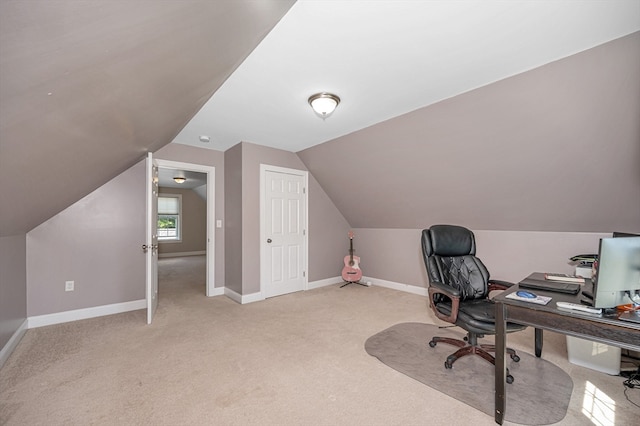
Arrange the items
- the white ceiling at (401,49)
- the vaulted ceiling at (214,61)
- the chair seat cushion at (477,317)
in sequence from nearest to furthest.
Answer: the vaulted ceiling at (214,61) → the white ceiling at (401,49) → the chair seat cushion at (477,317)

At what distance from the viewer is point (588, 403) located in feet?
6.26

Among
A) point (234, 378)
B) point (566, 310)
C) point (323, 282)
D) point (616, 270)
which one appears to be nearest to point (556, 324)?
point (566, 310)

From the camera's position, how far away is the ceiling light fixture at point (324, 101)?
2730 mm

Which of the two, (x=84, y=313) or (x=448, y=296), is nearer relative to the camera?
(x=448, y=296)

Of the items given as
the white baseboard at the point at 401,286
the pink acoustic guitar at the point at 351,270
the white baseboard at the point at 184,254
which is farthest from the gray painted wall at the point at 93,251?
the white baseboard at the point at 184,254

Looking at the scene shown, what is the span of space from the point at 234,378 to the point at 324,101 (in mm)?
2554

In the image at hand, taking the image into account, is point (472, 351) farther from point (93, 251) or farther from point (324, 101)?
point (93, 251)

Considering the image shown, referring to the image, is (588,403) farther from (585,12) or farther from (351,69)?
(351,69)

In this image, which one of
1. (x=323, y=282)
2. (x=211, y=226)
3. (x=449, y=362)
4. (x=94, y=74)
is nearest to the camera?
(x=94, y=74)

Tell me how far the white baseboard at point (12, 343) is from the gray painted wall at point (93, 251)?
0.24 meters

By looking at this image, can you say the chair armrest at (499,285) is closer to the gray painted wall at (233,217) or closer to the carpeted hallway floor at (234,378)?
the carpeted hallway floor at (234,378)

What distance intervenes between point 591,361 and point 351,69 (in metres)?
3.12

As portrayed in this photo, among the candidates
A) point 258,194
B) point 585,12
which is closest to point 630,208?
point 585,12

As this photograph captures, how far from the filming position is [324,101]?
2740 mm
